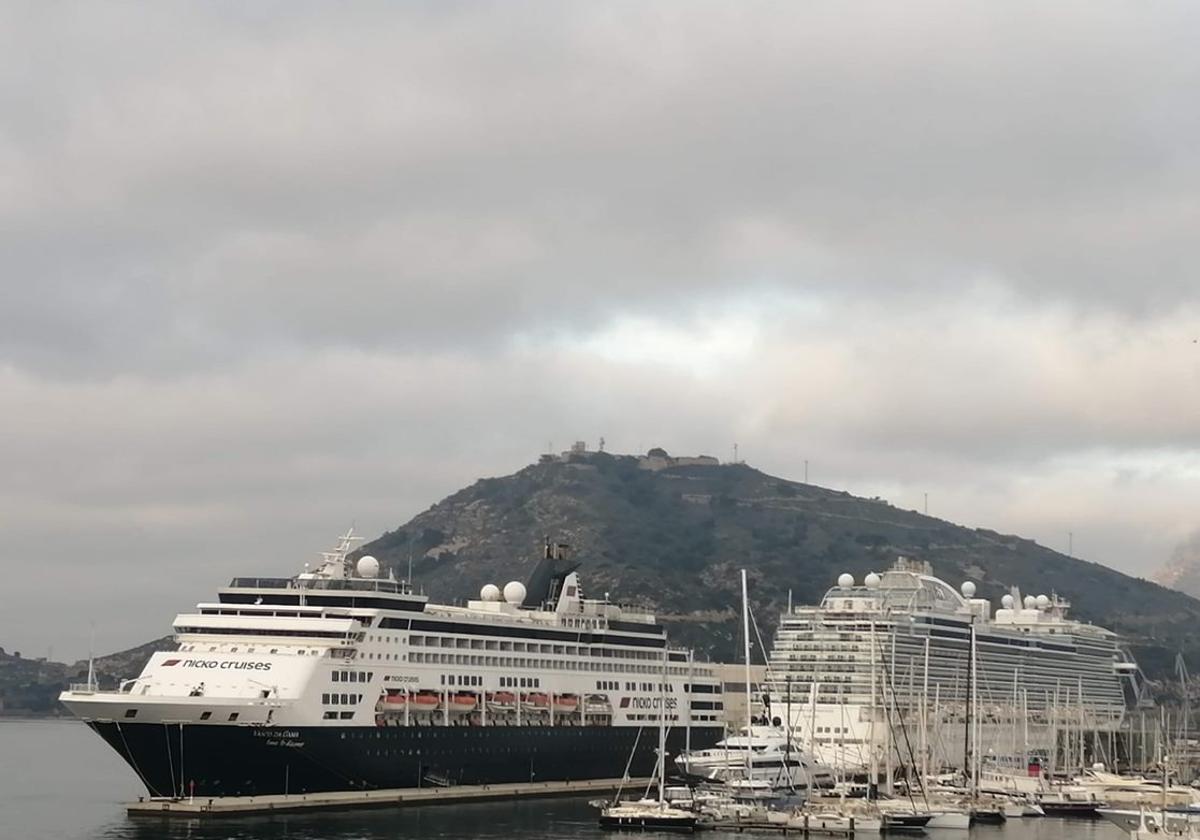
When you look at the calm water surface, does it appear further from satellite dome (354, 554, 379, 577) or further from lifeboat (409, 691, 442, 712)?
satellite dome (354, 554, 379, 577)

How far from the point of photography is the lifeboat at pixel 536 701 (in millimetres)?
98125

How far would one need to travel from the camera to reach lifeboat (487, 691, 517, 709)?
95.3 metres

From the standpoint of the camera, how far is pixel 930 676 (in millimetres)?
138750

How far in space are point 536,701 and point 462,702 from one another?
25.3 ft

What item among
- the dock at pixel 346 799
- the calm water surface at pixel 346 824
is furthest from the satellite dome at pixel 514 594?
the calm water surface at pixel 346 824

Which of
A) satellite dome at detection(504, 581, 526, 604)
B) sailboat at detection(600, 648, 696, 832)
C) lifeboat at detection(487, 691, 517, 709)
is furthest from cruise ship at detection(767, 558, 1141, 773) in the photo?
sailboat at detection(600, 648, 696, 832)

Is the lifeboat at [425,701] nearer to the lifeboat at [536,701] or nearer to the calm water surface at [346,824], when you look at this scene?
the calm water surface at [346,824]

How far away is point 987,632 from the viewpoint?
147m

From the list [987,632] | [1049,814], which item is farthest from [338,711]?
[987,632]

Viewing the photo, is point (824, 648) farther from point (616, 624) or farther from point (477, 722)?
point (477, 722)

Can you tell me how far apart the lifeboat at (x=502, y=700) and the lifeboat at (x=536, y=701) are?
1127 mm

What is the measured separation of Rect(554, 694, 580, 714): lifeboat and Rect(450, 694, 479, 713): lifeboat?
854cm

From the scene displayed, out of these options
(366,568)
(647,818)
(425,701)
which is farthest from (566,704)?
(647,818)

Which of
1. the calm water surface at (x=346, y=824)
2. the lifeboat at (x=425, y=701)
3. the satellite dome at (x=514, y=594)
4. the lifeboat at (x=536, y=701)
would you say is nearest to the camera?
the calm water surface at (x=346, y=824)
